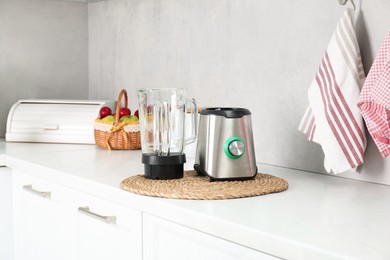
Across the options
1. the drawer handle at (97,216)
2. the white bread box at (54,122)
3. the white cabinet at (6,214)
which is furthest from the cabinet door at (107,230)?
the white bread box at (54,122)

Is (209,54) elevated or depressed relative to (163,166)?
elevated

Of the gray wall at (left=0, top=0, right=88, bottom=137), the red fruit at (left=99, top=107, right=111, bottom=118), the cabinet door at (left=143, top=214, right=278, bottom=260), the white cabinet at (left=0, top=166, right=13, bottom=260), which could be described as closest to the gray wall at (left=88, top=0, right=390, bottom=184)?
the red fruit at (left=99, top=107, right=111, bottom=118)

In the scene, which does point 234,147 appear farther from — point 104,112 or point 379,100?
point 104,112

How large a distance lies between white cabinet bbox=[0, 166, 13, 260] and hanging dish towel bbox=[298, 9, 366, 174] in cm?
109

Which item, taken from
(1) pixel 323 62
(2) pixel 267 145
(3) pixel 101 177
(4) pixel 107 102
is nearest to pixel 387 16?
(1) pixel 323 62

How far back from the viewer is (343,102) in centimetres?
140

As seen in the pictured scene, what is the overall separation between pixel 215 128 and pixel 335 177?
0.38m

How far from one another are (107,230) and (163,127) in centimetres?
29

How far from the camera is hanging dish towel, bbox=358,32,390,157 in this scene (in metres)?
1.26

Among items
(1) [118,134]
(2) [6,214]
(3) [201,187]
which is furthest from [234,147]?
(2) [6,214]

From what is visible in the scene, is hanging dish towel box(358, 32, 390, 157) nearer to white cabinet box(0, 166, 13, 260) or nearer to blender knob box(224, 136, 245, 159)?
blender knob box(224, 136, 245, 159)

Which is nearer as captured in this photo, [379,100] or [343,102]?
[379,100]

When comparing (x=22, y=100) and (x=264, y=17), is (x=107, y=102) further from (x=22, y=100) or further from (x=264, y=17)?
(x=264, y=17)

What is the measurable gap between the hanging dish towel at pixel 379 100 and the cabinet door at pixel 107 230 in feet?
1.90
